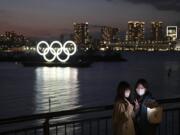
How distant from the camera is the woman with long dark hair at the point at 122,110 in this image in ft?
26.8

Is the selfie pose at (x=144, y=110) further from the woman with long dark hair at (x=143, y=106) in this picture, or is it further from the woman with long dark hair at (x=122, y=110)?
the woman with long dark hair at (x=122, y=110)

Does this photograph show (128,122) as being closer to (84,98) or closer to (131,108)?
(131,108)

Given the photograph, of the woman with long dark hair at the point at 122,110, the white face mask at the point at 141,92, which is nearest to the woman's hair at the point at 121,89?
the woman with long dark hair at the point at 122,110

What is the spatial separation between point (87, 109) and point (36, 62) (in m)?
160

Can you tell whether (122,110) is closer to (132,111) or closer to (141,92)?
(132,111)

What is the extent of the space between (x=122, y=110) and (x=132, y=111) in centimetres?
26

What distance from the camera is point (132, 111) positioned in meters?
8.35

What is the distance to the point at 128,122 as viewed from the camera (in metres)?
8.30

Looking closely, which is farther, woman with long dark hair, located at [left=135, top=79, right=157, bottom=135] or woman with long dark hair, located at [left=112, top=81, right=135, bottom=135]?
woman with long dark hair, located at [left=135, top=79, right=157, bottom=135]

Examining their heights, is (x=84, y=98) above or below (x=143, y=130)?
below

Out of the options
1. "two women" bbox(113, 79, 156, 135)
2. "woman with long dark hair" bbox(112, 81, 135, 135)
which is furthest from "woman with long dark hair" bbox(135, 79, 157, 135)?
"woman with long dark hair" bbox(112, 81, 135, 135)

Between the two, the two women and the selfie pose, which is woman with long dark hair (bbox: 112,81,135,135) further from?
the selfie pose

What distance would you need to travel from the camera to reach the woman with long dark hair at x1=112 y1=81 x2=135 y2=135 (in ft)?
26.8

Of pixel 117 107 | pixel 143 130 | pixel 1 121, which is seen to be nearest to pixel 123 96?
pixel 117 107
